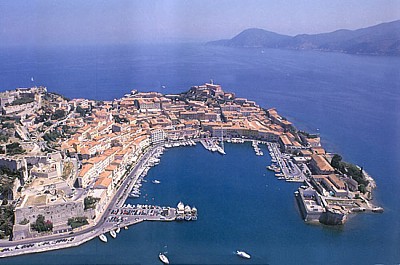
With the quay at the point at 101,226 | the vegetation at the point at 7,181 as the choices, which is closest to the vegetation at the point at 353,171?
the quay at the point at 101,226

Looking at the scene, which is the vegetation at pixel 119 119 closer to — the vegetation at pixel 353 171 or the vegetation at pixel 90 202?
the vegetation at pixel 90 202

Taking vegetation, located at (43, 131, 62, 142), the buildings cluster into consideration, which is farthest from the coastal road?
vegetation, located at (43, 131, 62, 142)

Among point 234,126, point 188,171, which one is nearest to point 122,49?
point 234,126

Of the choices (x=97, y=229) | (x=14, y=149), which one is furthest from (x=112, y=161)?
(x=97, y=229)

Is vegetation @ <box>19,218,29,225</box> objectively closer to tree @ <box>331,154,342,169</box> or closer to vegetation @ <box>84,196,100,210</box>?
vegetation @ <box>84,196,100,210</box>

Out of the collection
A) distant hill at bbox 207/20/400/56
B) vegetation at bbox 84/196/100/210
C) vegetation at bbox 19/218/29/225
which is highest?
distant hill at bbox 207/20/400/56

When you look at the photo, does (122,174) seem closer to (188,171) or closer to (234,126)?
(188,171)
